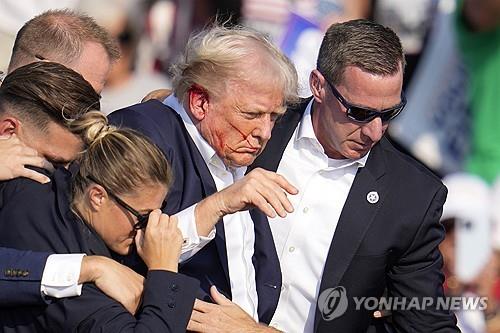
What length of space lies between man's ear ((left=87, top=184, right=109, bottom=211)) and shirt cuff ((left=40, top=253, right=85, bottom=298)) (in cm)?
19

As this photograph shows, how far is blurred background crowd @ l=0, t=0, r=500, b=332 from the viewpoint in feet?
21.2

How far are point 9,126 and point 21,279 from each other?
0.56 metres

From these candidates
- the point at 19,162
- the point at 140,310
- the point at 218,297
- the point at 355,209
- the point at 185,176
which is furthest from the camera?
the point at 355,209

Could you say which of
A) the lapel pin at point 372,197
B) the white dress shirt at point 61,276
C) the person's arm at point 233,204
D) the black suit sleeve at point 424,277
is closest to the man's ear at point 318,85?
the lapel pin at point 372,197

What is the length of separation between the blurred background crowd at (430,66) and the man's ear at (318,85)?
1.99 meters

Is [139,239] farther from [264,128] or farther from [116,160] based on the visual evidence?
[264,128]

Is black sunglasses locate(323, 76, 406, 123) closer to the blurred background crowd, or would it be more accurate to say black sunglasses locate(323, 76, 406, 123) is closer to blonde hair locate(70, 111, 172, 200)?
blonde hair locate(70, 111, 172, 200)

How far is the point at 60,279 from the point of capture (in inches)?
111

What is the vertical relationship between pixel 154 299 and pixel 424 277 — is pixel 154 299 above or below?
above

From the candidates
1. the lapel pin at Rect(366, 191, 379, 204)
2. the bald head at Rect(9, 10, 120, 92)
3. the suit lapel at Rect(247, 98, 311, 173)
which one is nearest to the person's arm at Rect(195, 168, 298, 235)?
the bald head at Rect(9, 10, 120, 92)

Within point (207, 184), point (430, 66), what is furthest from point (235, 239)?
point (430, 66)

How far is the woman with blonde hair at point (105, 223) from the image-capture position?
287cm

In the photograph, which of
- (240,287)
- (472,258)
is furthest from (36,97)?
(472,258)

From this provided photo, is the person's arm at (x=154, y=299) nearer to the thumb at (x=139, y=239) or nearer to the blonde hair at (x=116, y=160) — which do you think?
the thumb at (x=139, y=239)
